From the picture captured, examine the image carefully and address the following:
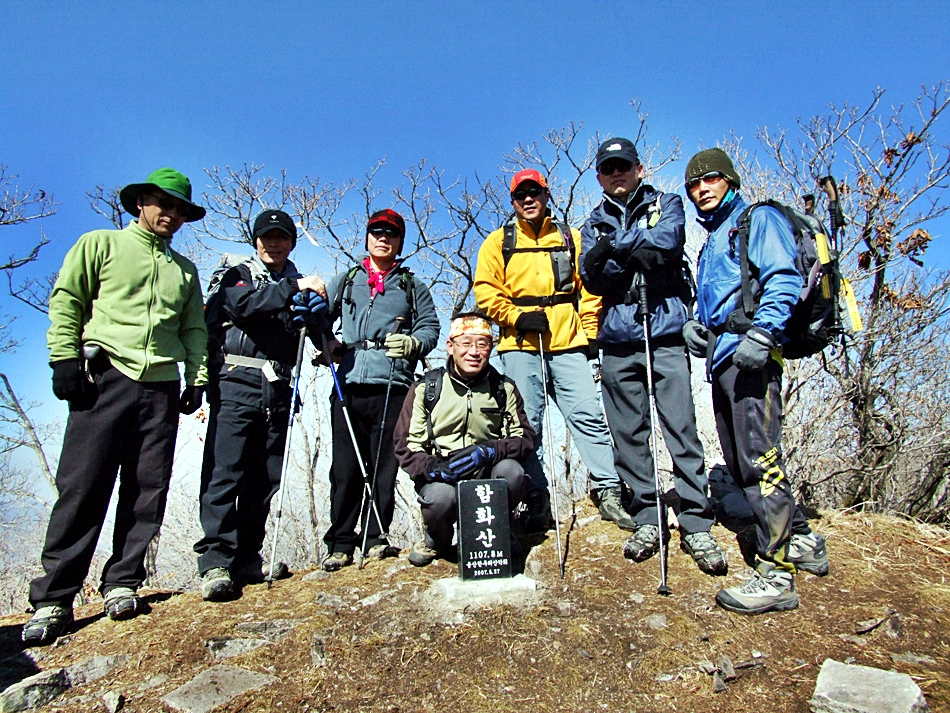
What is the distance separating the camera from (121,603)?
4.08m

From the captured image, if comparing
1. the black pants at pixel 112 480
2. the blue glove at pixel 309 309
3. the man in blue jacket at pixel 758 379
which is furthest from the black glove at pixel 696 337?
the black pants at pixel 112 480

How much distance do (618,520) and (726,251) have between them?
255cm

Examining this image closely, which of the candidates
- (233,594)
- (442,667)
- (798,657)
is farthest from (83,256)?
(798,657)

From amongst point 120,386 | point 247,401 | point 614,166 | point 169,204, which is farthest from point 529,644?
point 169,204

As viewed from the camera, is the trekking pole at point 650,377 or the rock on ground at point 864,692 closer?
the rock on ground at point 864,692

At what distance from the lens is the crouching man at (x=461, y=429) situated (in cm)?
462

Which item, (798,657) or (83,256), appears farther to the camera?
(83,256)

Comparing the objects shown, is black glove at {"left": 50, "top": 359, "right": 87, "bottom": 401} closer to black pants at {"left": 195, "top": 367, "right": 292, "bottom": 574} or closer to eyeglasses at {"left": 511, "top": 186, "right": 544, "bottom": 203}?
black pants at {"left": 195, "top": 367, "right": 292, "bottom": 574}

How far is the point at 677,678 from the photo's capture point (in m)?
3.25

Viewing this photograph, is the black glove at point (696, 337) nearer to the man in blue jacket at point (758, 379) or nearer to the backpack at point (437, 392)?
the man in blue jacket at point (758, 379)

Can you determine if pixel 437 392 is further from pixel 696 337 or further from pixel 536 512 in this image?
pixel 696 337

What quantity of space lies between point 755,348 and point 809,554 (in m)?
1.80

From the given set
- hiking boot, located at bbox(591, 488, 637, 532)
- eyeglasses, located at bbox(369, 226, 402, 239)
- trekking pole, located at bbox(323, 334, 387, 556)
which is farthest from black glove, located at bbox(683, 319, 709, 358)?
trekking pole, located at bbox(323, 334, 387, 556)

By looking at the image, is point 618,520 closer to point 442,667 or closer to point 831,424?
point 442,667
